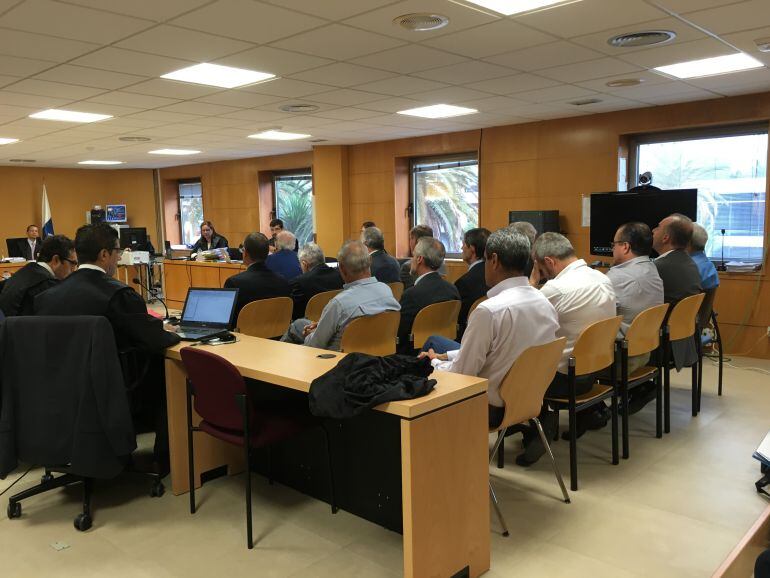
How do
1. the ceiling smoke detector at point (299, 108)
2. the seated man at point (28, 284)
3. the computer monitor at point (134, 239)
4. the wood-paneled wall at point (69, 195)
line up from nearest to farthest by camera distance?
the seated man at point (28, 284) → the ceiling smoke detector at point (299, 108) → the computer monitor at point (134, 239) → the wood-paneled wall at point (69, 195)

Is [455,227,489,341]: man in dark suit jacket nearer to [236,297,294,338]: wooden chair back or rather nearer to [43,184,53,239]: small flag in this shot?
[236,297,294,338]: wooden chair back

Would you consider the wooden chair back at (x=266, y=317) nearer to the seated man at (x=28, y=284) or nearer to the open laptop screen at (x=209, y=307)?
the open laptop screen at (x=209, y=307)

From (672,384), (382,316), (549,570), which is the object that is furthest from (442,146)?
(549,570)

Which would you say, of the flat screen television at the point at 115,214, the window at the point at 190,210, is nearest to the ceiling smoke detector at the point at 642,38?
the window at the point at 190,210

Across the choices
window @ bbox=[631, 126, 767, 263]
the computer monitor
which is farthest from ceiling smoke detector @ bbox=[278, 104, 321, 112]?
the computer monitor

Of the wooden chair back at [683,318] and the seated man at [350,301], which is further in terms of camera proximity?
the wooden chair back at [683,318]

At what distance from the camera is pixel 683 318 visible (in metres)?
4.16

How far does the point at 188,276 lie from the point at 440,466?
8284 millimetres

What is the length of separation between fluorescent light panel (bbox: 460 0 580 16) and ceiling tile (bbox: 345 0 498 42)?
86 millimetres

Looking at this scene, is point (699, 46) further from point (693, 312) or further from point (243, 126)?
point (243, 126)

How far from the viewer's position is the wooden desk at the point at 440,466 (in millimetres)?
2141

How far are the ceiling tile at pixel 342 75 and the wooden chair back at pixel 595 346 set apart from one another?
8.84 feet

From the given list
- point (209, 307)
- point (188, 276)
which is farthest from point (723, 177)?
point (188, 276)

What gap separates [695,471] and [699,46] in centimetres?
284
